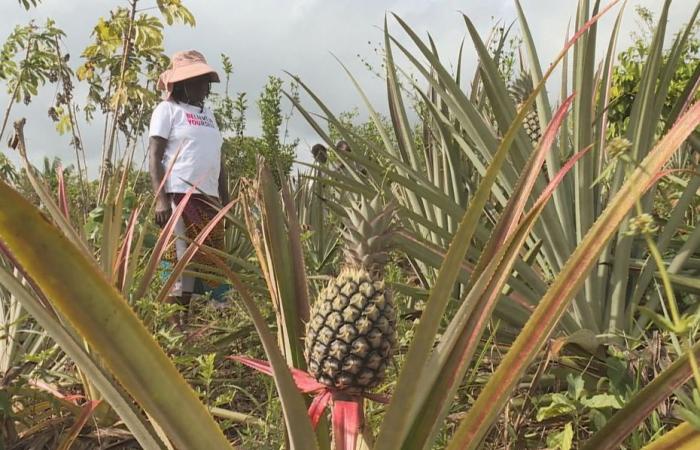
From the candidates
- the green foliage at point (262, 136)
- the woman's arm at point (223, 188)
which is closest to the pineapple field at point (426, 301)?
the woman's arm at point (223, 188)

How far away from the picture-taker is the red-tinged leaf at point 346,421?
3.19ft

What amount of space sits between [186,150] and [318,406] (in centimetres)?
260

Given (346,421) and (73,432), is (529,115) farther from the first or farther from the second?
(73,432)

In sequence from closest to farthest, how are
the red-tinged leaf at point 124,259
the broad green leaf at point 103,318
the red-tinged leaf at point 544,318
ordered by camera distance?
1. the broad green leaf at point 103,318
2. the red-tinged leaf at point 544,318
3. the red-tinged leaf at point 124,259

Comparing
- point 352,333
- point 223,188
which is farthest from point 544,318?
point 223,188

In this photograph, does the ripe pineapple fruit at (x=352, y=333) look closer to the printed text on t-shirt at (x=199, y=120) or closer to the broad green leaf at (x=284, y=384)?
the broad green leaf at (x=284, y=384)

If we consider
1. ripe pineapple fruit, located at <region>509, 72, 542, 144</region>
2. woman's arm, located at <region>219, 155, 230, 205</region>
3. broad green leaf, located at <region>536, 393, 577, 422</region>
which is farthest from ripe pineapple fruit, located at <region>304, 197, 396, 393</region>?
woman's arm, located at <region>219, 155, 230, 205</region>

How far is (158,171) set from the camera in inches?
129

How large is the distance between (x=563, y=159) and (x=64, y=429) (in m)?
1.62

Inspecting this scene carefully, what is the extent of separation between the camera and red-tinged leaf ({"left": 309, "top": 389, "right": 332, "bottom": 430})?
3.34 feet

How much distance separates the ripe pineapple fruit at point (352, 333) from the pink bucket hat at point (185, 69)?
8.45 ft

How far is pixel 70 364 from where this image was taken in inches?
82.1

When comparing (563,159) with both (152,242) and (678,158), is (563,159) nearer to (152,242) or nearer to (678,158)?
(152,242)

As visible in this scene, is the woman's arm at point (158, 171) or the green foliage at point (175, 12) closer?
the woman's arm at point (158, 171)
